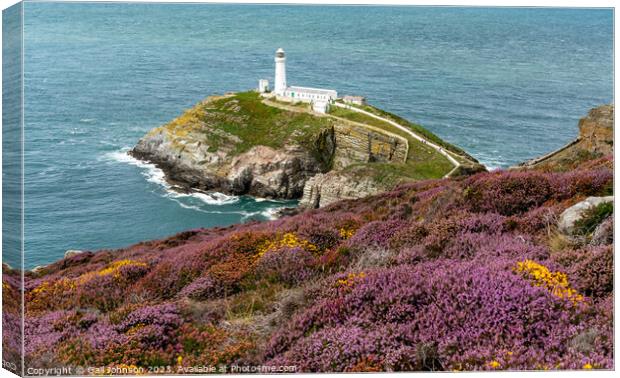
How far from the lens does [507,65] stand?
39.1 m

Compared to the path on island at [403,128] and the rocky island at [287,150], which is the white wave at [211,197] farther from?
the path on island at [403,128]

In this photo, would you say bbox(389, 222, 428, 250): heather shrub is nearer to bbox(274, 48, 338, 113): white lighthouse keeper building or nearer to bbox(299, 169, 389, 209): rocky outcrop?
bbox(299, 169, 389, 209): rocky outcrop

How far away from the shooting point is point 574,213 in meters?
10.6

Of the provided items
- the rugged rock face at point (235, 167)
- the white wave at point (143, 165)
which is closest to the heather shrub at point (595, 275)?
the white wave at point (143, 165)

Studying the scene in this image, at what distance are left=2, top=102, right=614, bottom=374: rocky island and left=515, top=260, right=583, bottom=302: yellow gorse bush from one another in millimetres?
20

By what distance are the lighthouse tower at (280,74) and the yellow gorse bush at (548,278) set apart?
61.9 m

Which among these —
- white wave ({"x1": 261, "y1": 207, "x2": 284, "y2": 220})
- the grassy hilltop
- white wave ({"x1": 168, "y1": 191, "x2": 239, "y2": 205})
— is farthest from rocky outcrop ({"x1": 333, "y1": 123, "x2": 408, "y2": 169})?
white wave ({"x1": 168, "y1": 191, "x2": 239, "y2": 205})

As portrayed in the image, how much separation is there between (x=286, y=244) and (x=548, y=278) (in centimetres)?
510

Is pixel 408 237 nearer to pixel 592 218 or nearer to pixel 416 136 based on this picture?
pixel 592 218

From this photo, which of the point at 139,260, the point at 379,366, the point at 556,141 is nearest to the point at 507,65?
the point at 556,141

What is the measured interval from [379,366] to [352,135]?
6051 centimetres

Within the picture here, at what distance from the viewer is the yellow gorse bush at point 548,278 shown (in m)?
8.55

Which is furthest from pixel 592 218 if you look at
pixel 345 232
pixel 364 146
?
pixel 364 146

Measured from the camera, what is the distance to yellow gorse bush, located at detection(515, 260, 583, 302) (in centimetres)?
855
